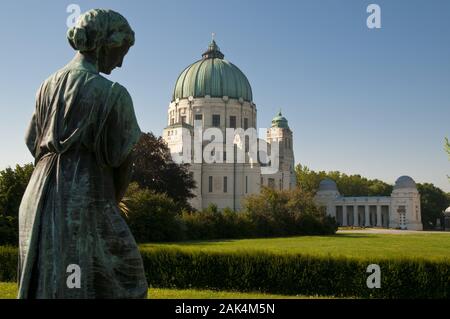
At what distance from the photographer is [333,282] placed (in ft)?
49.8

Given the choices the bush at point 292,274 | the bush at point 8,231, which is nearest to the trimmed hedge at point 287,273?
the bush at point 292,274

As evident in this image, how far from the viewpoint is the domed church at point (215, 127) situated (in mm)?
62906

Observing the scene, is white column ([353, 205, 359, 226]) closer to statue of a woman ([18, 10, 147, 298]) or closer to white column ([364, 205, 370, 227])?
white column ([364, 205, 370, 227])

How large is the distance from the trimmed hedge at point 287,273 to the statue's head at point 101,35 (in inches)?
515

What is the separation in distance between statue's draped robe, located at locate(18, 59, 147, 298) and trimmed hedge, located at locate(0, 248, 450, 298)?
42.4 feet

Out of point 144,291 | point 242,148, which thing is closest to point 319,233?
point 242,148

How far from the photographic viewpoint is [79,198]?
302 cm

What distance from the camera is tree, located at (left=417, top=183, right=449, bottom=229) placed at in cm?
8738

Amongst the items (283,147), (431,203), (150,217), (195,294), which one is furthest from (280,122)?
(195,294)

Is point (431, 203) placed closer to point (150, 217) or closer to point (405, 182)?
point (405, 182)

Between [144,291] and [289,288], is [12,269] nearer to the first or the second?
[289,288]

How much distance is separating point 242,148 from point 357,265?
1933 inches

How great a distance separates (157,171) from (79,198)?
36313 millimetres

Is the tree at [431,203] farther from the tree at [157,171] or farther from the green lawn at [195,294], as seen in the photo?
the green lawn at [195,294]
